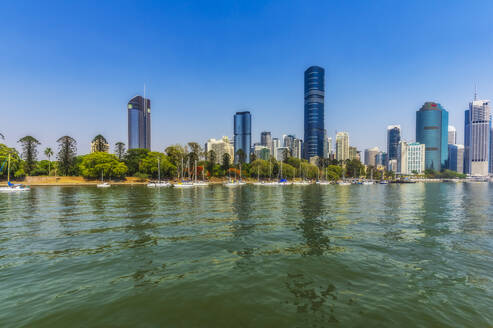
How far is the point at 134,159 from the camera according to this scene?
150 meters

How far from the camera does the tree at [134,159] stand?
146500 mm

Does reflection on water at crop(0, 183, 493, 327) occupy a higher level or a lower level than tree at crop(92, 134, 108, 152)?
lower

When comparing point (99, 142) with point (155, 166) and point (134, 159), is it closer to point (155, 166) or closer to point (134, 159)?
point (134, 159)

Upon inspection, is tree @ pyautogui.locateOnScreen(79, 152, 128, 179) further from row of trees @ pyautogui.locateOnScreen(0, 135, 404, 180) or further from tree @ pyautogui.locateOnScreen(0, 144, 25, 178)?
tree @ pyautogui.locateOnScreen(0, 144, 25, 178)

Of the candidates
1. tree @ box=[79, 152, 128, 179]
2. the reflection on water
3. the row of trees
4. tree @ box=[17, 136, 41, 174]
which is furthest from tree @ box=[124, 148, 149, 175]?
the reflection on water

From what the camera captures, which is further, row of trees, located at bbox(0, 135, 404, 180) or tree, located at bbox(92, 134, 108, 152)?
tree, located at bbox(92, 134, 108, 152)

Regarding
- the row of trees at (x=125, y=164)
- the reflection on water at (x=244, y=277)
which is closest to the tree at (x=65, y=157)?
the row of trees at (x=125, y=164)

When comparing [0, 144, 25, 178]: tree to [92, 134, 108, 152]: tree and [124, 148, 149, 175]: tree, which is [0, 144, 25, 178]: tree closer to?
[92, 134, 108, 152]: tree

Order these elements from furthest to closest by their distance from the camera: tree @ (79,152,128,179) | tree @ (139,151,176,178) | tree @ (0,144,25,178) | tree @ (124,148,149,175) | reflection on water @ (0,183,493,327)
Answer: tree @ (124,148,149,175) → tree @ (139,151,176,178) → tree @ (79,152,128,179) → tree @ (0,144,25,178) → reflection on water @ (0,183,493,327)

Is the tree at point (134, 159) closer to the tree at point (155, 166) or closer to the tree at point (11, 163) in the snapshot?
the tree at point (155, 166)

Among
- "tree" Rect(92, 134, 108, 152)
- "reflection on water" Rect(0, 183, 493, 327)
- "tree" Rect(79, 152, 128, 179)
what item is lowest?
"reflection on water" Rect(0, 183, 493, 327)

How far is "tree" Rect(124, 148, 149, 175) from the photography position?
481 feet

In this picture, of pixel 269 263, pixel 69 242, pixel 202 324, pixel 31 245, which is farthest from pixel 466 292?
pixel 31 245

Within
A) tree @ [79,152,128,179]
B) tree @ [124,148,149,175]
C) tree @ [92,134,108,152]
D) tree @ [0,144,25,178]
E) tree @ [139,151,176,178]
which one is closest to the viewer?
tree @ [0,144,25,178]
